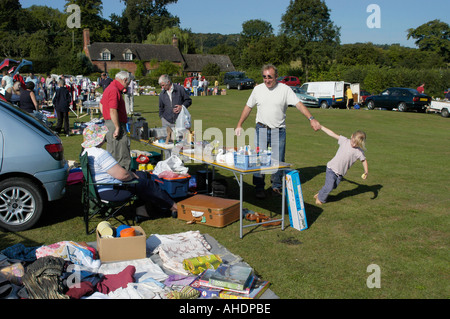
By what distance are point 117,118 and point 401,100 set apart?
25144 millimetres

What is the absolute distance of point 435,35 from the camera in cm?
5628

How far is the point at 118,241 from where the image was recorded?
16.4 ft

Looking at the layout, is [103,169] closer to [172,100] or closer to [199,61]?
[172,100]

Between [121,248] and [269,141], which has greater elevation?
[269,141]

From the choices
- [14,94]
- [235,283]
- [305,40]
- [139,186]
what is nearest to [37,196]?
[139,186]

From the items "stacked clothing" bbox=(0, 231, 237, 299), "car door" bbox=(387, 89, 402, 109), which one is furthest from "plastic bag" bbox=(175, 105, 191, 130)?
"car door" bbox=(387, 89, 402, 109)

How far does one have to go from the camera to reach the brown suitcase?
6316 millimetres

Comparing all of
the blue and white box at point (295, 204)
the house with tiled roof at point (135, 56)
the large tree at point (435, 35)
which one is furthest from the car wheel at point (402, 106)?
the house with tiled roof at point (135, 56)

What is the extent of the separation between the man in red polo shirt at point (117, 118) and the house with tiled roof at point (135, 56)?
63302 millimetres

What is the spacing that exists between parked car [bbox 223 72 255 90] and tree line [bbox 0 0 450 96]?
5710 millimetres

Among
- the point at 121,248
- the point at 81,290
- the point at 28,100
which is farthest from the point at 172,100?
the point at 28,100

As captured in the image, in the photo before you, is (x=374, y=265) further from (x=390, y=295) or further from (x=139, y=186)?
(x=139, y=186)

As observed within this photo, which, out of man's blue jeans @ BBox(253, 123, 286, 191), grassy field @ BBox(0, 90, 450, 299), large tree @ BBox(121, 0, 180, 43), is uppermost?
large tree @ BBox(121, 0, 180, 43)

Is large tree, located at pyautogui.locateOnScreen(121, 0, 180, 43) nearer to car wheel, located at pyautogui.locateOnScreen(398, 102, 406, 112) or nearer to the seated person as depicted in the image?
car wheel, located at pyautogui.locateOnScreen(398, 102, 406, 112)
